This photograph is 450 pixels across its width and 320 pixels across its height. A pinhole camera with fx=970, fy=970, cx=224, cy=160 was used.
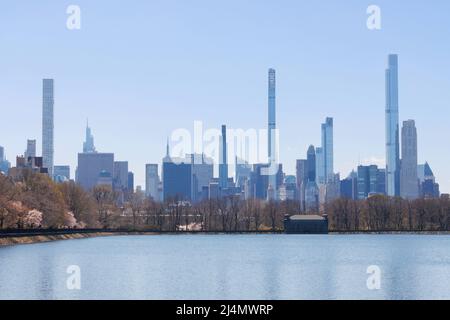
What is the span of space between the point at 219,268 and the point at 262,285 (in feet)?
62.7

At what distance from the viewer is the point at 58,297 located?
194ft

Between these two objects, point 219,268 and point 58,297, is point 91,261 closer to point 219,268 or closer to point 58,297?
point 219,268

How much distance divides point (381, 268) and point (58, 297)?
Result: 39.9 meters
